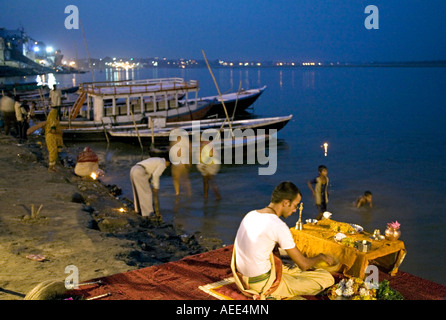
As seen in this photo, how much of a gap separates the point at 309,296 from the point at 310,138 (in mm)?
22448

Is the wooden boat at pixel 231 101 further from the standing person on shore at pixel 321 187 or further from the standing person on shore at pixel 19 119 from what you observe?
the standing person on shore at pixel 321 187

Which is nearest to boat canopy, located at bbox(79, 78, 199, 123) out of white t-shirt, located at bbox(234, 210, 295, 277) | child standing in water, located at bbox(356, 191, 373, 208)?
child standing in water, located at bbox(356, 191, 373, 208)

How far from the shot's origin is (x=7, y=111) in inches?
699

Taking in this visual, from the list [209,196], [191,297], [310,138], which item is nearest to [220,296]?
[191,297]

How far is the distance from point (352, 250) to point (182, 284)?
198cm

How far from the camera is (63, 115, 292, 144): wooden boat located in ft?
65.5

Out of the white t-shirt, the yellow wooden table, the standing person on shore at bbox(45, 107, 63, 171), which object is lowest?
the yellow wooden table

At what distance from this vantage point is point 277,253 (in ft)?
18.9

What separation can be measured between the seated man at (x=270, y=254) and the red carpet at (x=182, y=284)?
0.24 m

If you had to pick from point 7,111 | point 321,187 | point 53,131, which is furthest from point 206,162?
point 7,111

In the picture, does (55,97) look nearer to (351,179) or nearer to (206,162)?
(206,162)

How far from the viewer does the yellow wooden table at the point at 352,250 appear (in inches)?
197

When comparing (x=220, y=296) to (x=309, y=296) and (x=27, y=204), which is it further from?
(x=27, y=204)

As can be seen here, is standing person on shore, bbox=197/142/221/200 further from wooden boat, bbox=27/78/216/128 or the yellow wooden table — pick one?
wooden boat, bbox=27/78/216/128
